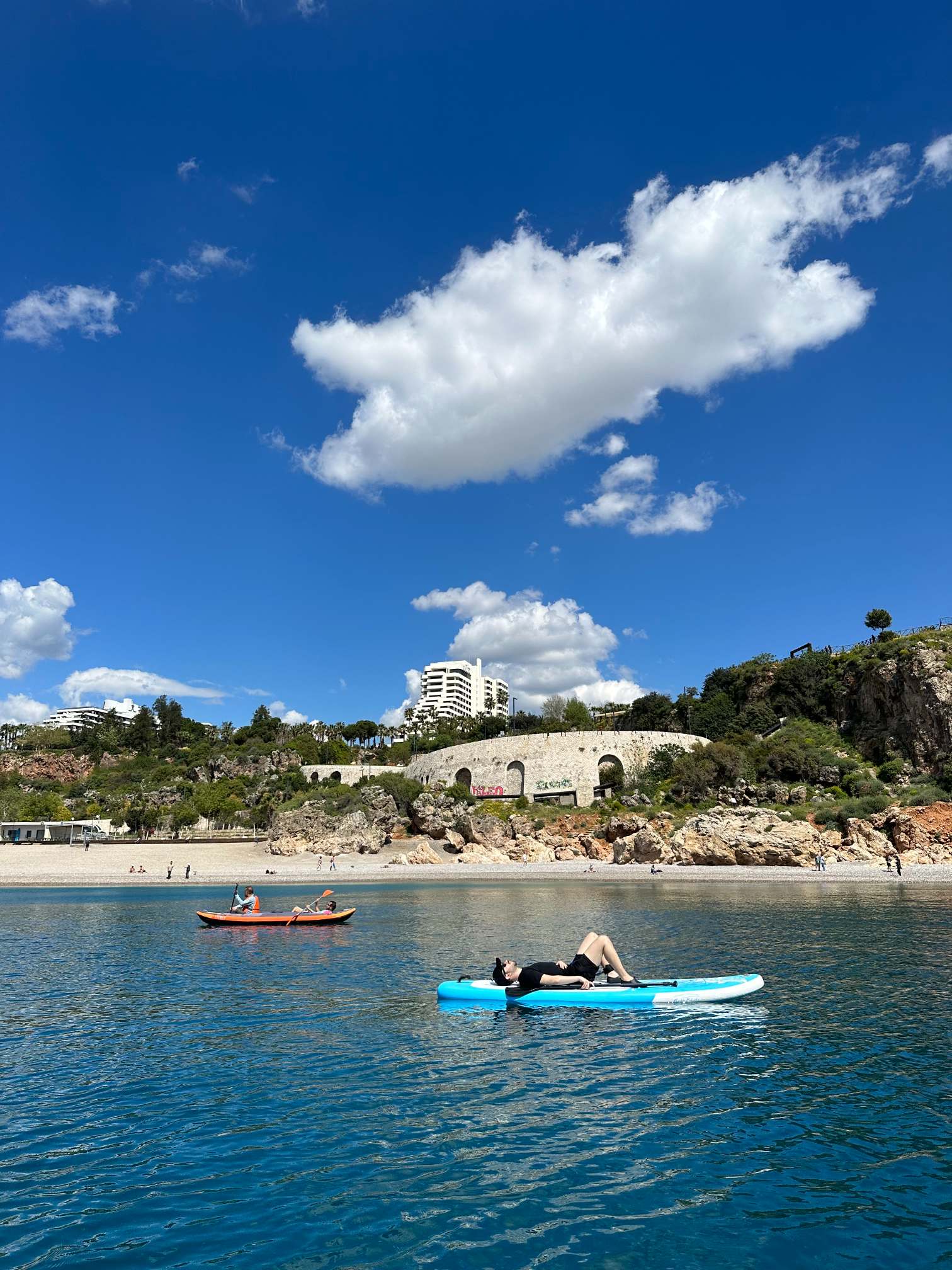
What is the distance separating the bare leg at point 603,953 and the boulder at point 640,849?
126 ft

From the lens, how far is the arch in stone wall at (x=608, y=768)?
7319 cm

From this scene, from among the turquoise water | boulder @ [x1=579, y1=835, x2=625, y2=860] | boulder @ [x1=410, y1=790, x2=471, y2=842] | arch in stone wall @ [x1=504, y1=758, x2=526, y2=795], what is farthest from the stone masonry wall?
the turquoise water

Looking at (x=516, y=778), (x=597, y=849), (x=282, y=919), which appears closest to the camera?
(x=282, y=919)

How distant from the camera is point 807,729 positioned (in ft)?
232

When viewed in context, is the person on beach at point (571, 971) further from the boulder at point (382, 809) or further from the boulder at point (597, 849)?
the boulder at point (382, 809)

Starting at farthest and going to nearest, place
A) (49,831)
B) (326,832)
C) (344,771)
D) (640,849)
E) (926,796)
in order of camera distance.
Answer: (344,771)
(49,831)
(326,832)
(640,849)
(926,796)

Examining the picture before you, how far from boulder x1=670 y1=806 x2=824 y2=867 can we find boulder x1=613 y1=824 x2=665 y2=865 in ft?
3.93

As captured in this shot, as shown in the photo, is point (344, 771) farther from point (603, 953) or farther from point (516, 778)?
point (603, 953)

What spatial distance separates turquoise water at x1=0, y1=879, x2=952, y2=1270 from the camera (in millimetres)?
6281

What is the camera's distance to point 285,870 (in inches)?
2156

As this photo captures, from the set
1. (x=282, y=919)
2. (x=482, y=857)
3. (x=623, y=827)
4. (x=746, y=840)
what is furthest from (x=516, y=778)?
(x=282, y=919)

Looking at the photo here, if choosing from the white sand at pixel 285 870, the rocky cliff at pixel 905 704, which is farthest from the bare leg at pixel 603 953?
the rocky cliff at pixel 905 704

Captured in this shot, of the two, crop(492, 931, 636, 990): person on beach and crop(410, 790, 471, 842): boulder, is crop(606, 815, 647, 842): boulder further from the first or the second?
crop(492, 931, 636, 990): person on beach

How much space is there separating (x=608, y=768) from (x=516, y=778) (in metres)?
9.77
